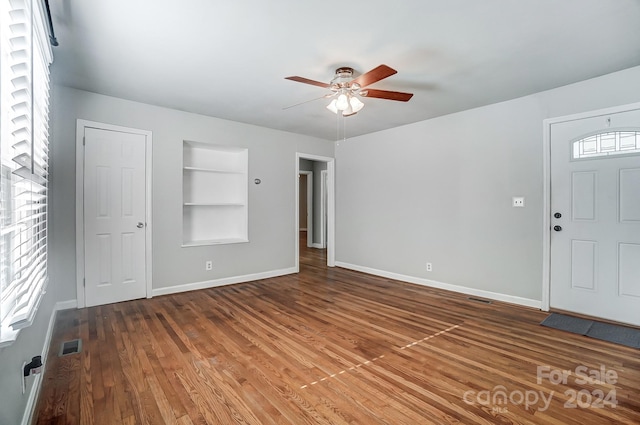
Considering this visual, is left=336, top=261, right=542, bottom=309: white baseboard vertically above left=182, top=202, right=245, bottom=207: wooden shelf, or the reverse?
left=182, top=202, right=245, bottom=207: wooden shelf

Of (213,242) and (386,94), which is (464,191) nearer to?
(386,94)

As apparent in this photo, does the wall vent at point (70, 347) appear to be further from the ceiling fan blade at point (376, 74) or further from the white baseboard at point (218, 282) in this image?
the ceiling fan blade at point (376, 74)

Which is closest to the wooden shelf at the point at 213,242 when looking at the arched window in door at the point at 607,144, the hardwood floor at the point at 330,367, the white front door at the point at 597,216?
the hardwood floor at the point at 330,367

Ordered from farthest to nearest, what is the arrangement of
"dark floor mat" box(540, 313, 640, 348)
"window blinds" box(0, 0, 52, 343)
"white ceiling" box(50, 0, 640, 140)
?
1. "dark floor mat" box(540, 313, 640, 348)
2. "white ceiling" box(50, 0, 640, 140)
3. "window blinds" box(0, 0, 52, 343)

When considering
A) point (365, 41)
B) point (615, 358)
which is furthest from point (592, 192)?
point (365, 41)

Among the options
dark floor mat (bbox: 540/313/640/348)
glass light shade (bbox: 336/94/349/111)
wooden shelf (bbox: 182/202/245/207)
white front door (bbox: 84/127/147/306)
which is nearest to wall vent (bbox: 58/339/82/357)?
white front door (bbox: 84/127/147/306)

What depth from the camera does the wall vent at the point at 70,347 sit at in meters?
2.48

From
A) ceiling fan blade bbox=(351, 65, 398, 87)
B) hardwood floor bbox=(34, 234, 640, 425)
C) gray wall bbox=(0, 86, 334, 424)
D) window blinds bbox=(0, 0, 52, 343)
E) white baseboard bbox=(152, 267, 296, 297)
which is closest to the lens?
window blinds bbox=(0, 0, 52, 343)

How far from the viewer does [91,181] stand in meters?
3.52

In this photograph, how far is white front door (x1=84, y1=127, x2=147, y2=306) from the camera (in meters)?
3.52

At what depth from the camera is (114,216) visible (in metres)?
3.67

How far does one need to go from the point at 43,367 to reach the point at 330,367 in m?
2.13

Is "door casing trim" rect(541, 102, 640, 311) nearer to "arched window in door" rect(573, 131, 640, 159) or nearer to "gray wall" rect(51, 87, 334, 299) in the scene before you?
"arched window in door" rect(573, 131, 640, 159)

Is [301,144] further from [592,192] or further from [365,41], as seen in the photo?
[592,192]
